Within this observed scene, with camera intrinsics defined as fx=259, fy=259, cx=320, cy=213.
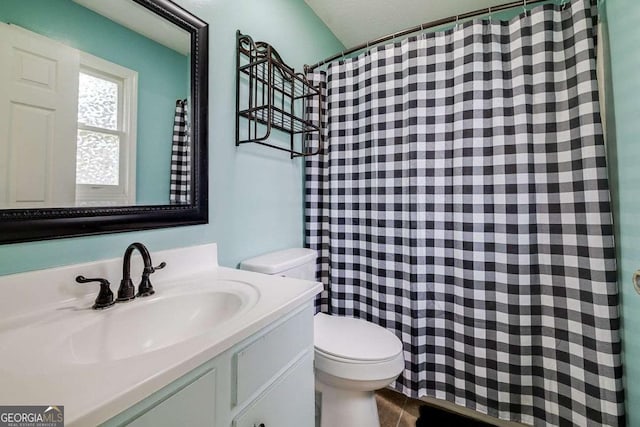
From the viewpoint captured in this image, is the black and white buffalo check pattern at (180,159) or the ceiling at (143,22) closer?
the ceiling at (143,22)

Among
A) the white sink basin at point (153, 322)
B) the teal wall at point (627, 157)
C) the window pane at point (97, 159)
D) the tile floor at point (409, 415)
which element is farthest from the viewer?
the tile floor at point (409, 415)

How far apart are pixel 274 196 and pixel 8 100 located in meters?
0.97

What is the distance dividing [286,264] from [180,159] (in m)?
0.64

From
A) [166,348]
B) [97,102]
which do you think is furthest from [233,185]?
[166,348]

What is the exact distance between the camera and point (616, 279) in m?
0.98

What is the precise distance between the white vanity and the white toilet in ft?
0.68

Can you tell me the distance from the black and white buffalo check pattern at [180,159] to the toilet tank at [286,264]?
16.0 inches

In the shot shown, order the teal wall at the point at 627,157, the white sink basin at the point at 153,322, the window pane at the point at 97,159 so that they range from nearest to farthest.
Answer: the white sink basin at the point at 153,322 < the window pane at the point at 97,159 < the teal wall at the point at 627,157

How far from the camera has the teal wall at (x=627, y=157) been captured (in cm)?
86

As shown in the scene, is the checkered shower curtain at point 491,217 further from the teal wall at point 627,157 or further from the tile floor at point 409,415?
the tile floor at point 409,415

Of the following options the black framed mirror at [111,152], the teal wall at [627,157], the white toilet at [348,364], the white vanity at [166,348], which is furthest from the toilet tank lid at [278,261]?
the teal wall at [627,157]

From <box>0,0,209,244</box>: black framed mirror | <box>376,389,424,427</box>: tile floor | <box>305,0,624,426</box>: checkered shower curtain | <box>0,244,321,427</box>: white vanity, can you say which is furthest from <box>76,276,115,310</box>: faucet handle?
<box>376,389,424,427</box>: tile floor

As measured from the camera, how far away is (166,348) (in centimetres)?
50

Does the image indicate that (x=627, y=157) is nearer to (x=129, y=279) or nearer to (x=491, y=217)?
(x=491, y=217)
